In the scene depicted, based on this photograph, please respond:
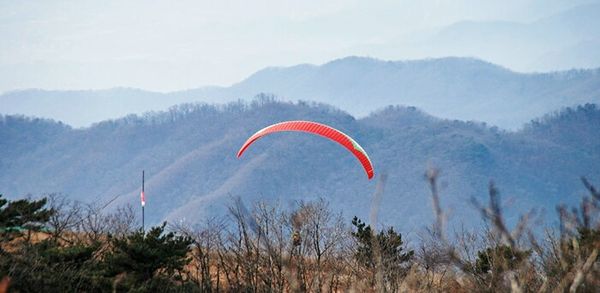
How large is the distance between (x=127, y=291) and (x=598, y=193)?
49.1 feet

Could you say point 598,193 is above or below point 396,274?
above

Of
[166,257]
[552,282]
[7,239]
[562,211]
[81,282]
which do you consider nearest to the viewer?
[562,211]

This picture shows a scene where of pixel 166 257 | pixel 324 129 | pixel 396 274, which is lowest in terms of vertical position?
pixel 396 274

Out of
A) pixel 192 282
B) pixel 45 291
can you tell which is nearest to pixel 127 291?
pixel 45 291

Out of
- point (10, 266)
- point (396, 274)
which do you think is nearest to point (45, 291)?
point (10, 266)

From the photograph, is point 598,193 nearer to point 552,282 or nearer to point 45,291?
point 552,282

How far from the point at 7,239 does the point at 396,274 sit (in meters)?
12.1

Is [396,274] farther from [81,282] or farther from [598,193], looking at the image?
[598,193]

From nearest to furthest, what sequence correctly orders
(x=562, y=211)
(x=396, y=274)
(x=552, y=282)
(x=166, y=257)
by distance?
(x=562, y=211)
(x=552, y=282)
(x=166, y=257)
(x=396, y=274)

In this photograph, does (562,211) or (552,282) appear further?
(552,282)

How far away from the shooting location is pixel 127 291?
18.8 m

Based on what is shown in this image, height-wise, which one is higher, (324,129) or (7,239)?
(324,129)

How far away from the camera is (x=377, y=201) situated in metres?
5.46

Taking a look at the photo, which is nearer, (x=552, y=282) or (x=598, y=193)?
(x=598, y=193)
